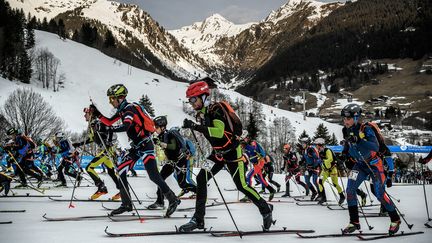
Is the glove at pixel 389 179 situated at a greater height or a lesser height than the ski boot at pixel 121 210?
greater

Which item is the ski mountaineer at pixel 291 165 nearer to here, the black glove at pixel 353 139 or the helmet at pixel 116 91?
the black glove at pixel 353 139

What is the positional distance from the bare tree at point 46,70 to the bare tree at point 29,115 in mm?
39900

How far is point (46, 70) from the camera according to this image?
98.1 metres

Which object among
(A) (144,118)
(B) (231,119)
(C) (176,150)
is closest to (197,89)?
(B) (231,119)

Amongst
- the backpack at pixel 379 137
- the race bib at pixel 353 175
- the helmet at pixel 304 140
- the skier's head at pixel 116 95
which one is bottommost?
the helmet at pixel 304 140

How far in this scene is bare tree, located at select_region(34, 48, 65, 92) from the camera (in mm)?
98125

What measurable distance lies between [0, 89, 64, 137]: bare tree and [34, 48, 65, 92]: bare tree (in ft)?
131

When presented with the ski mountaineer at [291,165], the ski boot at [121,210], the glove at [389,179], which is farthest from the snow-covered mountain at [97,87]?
the glove at [389,179]

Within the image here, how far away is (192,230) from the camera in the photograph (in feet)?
21.7

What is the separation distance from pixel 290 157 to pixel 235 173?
10840 millimetres

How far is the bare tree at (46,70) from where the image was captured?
98.1 meters

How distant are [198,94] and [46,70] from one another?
102 m

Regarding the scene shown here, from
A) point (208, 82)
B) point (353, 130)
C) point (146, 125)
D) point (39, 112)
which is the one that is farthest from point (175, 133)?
point (39, 112)

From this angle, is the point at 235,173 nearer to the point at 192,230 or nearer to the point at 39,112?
the point at 192,230
